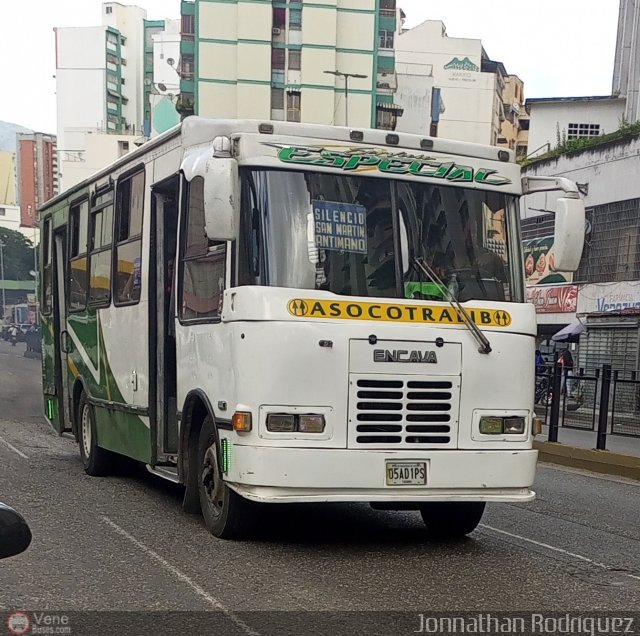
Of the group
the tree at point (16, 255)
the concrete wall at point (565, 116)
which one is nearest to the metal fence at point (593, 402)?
the concrete wall at point (565, 116)

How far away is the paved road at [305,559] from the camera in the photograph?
5.89 meters

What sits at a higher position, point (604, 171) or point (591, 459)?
point (604, 171)

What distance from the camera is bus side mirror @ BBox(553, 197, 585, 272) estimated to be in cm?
779

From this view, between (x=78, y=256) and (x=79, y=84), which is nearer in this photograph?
(x=78, y=256)

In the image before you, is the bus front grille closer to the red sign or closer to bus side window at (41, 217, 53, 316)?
bus side window at (41, 217, 53, 316)

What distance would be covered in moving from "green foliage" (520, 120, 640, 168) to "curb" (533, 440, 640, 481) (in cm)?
1273

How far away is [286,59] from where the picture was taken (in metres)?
69.2

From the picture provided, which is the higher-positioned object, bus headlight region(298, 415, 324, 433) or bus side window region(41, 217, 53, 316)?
bus side window region(41, 217, 53, 316)

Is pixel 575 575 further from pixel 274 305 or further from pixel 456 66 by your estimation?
pixel 456 66

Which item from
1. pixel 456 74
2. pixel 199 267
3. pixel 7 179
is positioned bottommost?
pixel 199 267

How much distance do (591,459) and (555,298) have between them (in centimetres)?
1587

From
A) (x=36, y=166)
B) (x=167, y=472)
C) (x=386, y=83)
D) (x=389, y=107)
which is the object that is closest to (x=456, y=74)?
(x=386, y=83)

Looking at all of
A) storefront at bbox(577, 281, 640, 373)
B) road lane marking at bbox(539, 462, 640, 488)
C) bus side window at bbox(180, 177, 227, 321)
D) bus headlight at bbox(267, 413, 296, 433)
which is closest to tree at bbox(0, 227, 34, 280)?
storefront at bbox(577, 281, 640, 373)

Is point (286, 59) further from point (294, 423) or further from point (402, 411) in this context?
point (294, 423)
